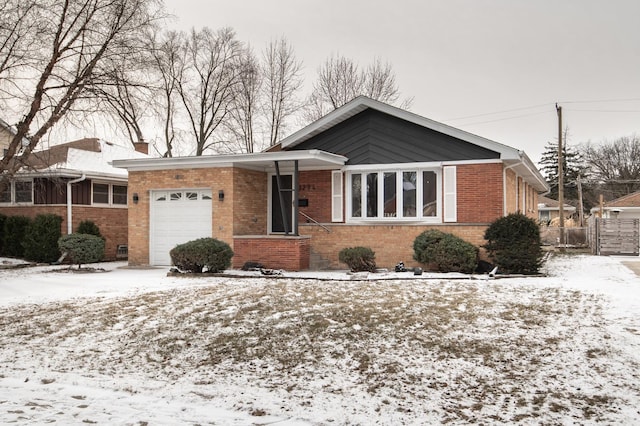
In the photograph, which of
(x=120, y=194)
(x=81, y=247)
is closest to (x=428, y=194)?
(x=81, y=247)

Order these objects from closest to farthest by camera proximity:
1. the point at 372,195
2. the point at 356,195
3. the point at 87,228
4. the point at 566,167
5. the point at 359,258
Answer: the point at 359,258, the point at 372,195, the point at 356,195, the point at 87,228, the point at 566,167

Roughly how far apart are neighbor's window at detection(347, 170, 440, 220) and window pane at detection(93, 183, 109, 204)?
10.2 metres

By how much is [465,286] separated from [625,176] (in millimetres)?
53617

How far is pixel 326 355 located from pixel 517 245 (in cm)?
842

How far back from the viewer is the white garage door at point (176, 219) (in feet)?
58.2

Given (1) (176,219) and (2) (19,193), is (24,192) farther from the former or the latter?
(1) (176,219)

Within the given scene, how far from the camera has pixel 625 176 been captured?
192 ft

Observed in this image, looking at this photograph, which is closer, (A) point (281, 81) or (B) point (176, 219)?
(B) point (176, 219)

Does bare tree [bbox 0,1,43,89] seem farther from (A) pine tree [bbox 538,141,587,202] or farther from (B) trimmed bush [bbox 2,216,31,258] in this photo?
(A) pine tree [bbox 538,141,587,202]

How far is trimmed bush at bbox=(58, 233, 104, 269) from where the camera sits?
56.6 feet

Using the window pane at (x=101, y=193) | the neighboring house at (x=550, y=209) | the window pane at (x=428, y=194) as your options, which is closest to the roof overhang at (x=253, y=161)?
the window pane at (x=428, y=194)

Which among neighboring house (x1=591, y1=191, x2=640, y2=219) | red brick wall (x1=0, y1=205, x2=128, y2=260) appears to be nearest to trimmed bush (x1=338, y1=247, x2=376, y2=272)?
red brick wall (x1=0, y1=205, x2=128, y2=260)

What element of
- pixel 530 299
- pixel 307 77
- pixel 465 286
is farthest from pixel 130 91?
pixel 307 77

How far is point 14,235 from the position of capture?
21.3m
